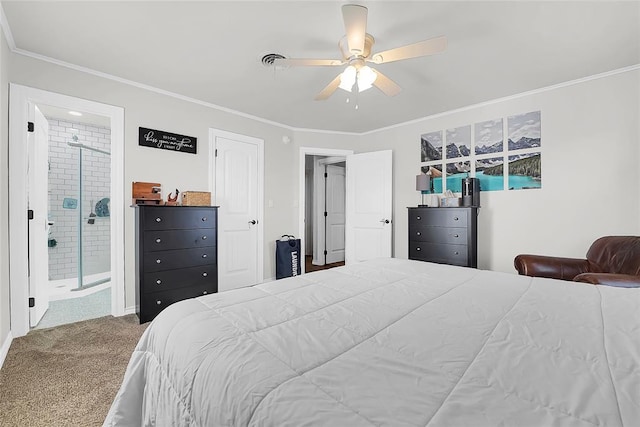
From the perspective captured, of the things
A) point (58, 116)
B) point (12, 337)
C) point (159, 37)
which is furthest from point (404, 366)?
point (58, 116)

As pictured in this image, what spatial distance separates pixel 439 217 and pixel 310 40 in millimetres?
2456

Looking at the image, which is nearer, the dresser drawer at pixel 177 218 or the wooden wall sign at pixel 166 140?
the dresser drawer at pixel 177 218

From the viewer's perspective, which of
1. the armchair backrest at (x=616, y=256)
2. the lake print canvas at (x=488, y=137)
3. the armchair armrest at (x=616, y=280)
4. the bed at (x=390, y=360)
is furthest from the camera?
the lake print canvas at (x=488, y=137)

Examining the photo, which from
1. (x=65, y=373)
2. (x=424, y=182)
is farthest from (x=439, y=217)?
(x=65, y=373)

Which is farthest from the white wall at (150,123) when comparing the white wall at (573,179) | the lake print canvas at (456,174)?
the white wall at (573,179)

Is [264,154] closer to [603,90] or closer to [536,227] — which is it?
[536,227]

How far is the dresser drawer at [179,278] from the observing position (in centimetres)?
281

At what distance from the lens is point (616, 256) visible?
Result: 243cm

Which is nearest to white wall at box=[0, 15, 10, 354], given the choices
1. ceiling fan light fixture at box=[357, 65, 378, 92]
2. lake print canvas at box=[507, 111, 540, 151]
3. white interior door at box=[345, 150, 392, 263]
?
ceiling fan light fixture at box=[357, 65, 378, 92]

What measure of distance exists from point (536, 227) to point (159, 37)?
4.14 metres

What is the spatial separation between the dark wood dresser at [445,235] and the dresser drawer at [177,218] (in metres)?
2.51

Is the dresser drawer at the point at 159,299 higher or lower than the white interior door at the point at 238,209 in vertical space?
lower

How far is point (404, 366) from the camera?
747 mm

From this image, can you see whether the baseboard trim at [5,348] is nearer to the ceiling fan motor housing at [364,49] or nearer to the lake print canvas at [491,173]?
the ceiling fan motor housing at [364,49]
